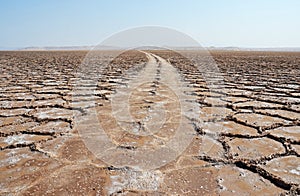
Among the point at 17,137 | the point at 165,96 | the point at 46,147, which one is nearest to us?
the point at 46,147

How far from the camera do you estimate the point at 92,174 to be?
5.44ft

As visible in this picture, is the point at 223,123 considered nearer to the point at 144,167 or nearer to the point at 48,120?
the point at 144,167

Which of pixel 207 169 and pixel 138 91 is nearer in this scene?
pixel 207 169

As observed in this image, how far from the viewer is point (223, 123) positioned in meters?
2.71

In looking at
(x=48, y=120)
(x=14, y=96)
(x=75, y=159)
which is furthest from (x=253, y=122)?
(x=14, y=96)

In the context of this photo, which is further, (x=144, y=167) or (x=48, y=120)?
(x=48, y=120)

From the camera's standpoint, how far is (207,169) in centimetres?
173

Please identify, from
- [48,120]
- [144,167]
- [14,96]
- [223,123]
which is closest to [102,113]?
[48,120]

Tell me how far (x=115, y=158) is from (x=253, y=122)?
4.81 feet

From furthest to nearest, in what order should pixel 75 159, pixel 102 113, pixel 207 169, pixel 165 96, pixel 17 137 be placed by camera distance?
pixel 165 96
pixel 102 113
pixel 17 137
pixel 75 159
pixel 207 169

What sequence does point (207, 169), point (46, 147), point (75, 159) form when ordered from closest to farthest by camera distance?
point (207, 169), point (75, 159), point (46, 147)

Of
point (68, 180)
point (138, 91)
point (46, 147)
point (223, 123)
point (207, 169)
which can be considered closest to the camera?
point (68, 180)

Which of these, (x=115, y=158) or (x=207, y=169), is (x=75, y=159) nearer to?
(x=115, y=158)

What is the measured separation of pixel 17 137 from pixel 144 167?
1126 mm
